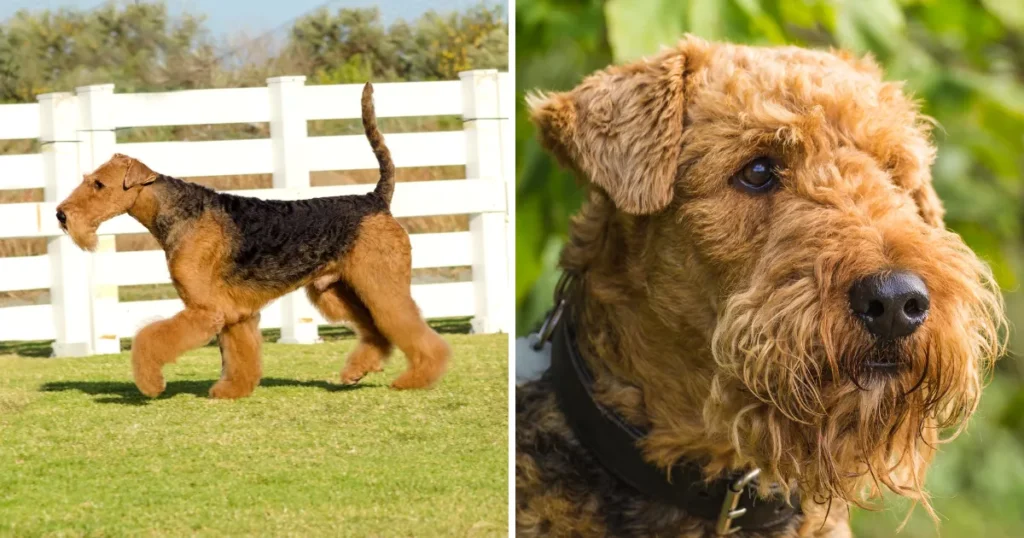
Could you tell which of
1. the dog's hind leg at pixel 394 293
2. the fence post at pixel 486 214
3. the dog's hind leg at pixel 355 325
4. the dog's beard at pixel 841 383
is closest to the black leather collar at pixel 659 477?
the dog's beard at pixel 841 383

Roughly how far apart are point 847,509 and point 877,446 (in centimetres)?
51

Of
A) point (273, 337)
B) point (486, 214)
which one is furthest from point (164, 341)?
point (486, 214)

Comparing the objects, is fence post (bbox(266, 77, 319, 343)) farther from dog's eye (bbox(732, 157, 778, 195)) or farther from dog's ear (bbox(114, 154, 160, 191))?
dog's eye (bbox(732, 157, 778, 195))

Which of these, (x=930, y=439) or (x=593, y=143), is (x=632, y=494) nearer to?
(x=930, y=439)

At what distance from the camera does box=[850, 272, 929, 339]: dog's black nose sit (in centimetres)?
190

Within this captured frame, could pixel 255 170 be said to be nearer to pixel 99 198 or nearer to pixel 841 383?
pixel 99 198

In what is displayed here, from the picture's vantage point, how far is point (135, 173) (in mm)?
2311

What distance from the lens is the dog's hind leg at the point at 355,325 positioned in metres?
2.42

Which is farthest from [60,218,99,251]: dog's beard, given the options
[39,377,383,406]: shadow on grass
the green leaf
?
the green leaf

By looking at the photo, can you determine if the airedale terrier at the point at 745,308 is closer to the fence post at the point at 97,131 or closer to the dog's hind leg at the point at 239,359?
the dog's hind leg at the point at 239,359

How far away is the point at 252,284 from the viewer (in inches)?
92.3

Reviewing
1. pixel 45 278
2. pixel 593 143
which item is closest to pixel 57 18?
pixel 45 278

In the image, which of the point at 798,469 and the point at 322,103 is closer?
the point at 798,469

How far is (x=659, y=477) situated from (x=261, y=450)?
1028 millimetres
